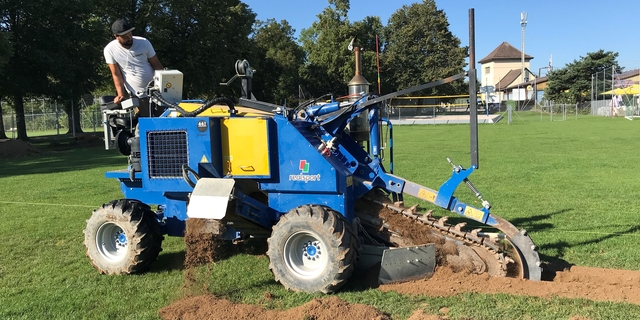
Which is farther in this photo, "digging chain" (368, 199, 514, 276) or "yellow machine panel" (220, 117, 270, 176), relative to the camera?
"yellow machine panel" (220, 117, 270, 176)

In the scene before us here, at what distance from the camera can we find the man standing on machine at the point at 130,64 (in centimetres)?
609

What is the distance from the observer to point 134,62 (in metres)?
6.34

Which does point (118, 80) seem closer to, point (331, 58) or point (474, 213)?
point (474, 213)

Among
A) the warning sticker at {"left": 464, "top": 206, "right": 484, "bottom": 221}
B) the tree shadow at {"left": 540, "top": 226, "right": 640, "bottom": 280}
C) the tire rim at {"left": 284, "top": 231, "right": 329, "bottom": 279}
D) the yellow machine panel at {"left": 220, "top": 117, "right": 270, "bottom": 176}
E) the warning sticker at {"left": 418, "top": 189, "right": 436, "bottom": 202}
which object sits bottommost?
the tree shadow at {"left": 540, "top": 226, "right": 640, "bottom": 280}

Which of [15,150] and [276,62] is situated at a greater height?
[276,62]

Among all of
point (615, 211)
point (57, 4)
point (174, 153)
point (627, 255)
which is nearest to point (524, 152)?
point (615, 211)

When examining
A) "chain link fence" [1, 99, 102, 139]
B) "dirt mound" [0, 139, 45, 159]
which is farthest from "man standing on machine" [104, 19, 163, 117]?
"chain link fence" [1, 99, 102, 139]

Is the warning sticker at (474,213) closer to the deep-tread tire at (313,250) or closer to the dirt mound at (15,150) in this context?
the deep-tread tire at (313,250)

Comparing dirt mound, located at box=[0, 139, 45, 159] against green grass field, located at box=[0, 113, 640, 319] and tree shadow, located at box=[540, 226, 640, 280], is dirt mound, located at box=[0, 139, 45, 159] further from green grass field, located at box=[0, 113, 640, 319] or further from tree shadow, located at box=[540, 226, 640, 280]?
tree shadow, located at box=[540, 226, 640, 280]

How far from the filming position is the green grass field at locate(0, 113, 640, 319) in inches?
180

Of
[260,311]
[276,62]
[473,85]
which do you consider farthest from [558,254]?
[276,62]

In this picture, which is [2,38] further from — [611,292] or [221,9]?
[611,292]

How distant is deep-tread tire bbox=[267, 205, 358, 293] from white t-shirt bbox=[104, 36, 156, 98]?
2709 mm

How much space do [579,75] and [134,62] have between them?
67531 millimetres
